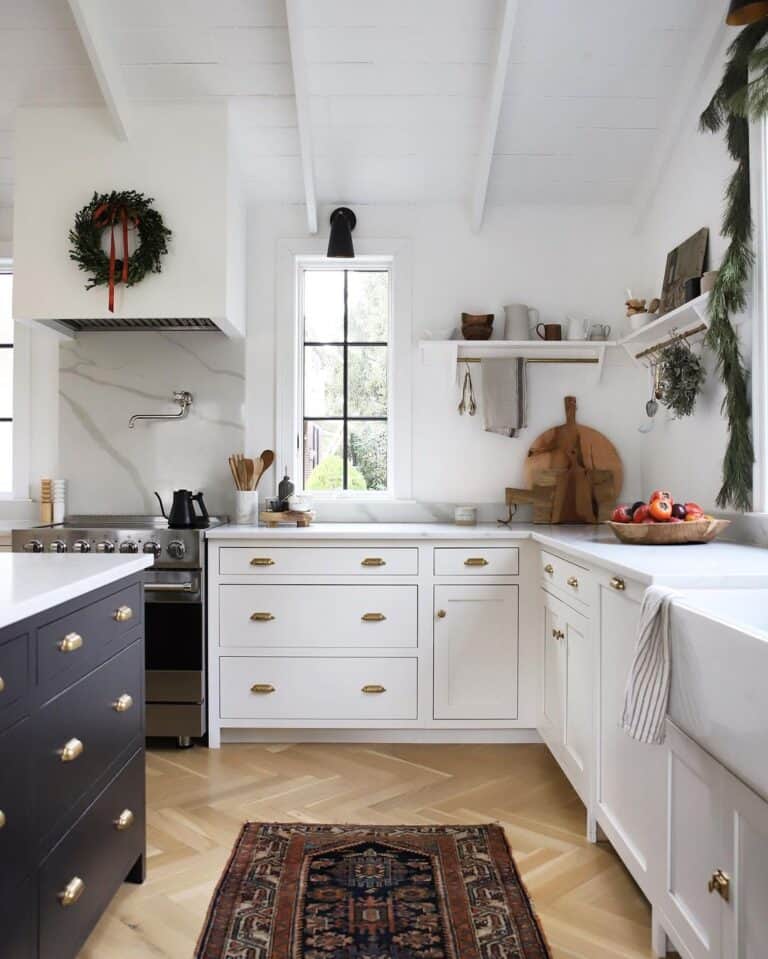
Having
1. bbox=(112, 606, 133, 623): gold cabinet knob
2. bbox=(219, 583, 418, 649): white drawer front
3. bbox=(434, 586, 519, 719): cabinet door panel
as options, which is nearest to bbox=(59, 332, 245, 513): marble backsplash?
bbox=(219, 583, 418, 649): white drawer front

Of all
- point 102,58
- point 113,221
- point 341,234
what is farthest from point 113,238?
point 341,234

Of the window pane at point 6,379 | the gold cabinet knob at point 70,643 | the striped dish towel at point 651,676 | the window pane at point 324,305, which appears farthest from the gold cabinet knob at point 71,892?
the window pane at point 6,379

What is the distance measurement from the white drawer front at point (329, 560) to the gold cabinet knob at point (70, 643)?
60.5 inches

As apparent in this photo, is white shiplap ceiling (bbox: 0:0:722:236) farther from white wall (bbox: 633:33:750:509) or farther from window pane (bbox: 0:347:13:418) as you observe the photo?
window pane (bbox: 0:347:13:418)

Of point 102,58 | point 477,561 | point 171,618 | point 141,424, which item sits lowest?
point 171,618

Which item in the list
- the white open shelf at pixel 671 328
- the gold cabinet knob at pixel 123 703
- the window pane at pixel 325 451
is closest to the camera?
the gold cabinet knob at pixel 123 703

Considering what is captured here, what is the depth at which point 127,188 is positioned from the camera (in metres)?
3.23

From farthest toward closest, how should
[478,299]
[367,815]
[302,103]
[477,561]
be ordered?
[478,299]
[477,561]
[302,103]
[367,815]

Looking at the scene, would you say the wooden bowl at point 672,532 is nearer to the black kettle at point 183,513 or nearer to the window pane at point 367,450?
the window pane at point 367,450

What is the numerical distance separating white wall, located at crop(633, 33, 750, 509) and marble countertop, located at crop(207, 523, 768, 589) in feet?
1.41

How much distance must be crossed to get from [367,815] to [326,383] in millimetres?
2114

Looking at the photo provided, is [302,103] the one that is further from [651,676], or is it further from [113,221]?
[651,676]

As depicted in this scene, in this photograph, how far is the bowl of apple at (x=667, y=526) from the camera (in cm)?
245

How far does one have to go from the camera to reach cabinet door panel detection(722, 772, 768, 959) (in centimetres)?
127
